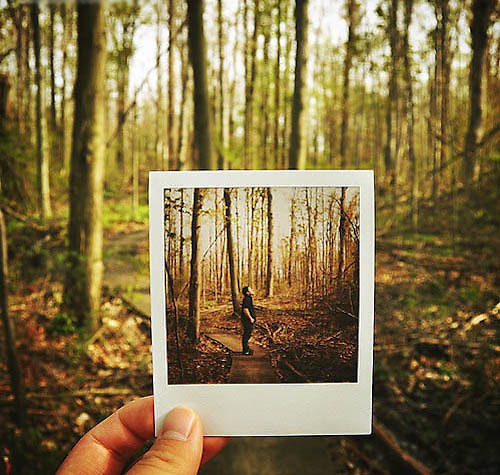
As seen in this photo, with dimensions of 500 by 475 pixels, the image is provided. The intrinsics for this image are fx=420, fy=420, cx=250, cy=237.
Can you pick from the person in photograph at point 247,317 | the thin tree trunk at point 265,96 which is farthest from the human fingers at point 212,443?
the thin tree trunk at point 265,96

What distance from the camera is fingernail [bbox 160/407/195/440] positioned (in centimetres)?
45

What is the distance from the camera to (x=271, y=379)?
495 millimetres

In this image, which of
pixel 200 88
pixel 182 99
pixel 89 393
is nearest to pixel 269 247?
pixel 89 393

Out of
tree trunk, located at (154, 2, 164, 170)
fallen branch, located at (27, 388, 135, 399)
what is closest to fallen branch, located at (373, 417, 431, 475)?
fallen branch, located at (27, 388, 135, 399)

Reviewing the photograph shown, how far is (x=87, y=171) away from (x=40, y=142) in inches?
15.1

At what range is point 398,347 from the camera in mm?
1777

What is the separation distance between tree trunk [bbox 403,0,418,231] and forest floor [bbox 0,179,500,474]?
76 mm

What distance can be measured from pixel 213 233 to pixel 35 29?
6.56 feet

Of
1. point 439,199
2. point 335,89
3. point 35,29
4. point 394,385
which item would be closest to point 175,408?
point 394,385

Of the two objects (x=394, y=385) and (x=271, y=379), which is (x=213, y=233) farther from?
(x=394, y=385)

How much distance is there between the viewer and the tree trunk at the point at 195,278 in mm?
488

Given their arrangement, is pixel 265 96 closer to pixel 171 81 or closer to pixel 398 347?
pixel 171 81

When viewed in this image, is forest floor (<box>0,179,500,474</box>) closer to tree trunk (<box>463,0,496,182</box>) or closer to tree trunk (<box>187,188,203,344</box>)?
tree trunk (<box>463,0,496,182</box>)

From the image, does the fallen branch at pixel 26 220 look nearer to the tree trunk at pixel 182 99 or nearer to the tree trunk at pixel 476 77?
the tree trunk at pixel 182 99
